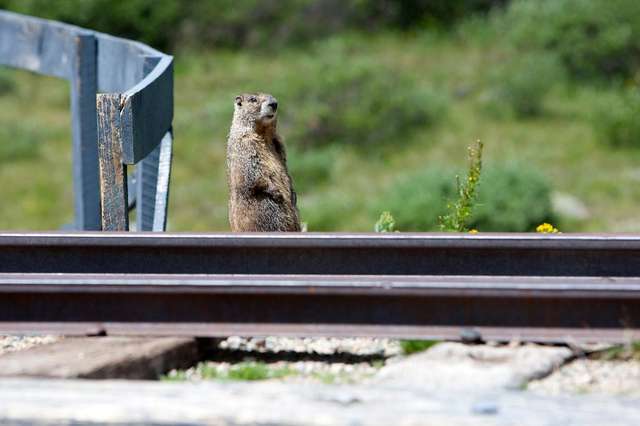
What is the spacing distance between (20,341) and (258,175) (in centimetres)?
279

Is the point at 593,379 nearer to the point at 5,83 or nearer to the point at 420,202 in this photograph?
the point at 420,202

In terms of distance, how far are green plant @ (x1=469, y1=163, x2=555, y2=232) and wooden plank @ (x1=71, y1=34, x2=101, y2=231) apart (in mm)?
7861

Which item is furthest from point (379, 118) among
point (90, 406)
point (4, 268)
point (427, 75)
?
point (90, 406)

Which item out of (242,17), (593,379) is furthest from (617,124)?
(593,379)

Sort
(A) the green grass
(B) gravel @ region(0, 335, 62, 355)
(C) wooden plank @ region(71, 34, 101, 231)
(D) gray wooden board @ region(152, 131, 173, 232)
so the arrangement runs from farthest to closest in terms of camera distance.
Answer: (C) wooden plank @ region(71, 34, 101, 231)
(D) gray wooden board @ region(152, 131, 173, 232)
(B) gravel @ region(0, 335, 62, 355)
(A) the green grass

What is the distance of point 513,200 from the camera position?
15.5 meters

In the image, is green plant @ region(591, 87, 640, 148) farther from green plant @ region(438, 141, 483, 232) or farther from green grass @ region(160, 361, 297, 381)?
green grass @ region(160, 361, 297, 381)

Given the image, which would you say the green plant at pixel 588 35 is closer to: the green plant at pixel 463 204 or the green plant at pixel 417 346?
the green plant at pixel 463 204

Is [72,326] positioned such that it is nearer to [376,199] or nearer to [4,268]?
[4,268]

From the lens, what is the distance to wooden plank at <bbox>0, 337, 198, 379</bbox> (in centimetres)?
400

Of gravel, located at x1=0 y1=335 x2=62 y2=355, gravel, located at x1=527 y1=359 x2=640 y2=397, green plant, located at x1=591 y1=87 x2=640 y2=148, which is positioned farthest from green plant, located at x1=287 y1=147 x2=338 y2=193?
gravel, located at x1=527 y1=359 x2=640 y2=397

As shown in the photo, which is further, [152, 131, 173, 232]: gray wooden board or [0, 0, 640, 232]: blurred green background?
[0, 0, 640, 232]: blurred green background

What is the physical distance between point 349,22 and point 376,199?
970 centimetres

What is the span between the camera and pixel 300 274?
5.38 meters
